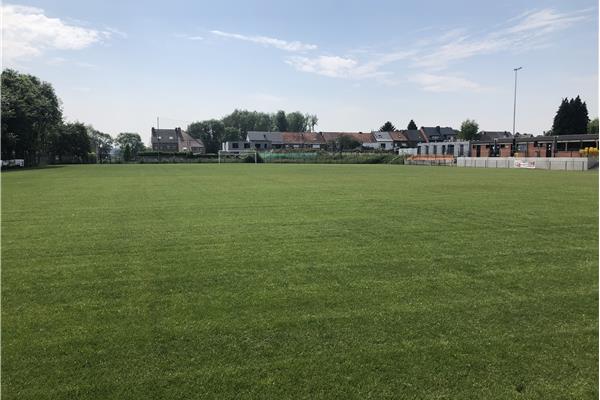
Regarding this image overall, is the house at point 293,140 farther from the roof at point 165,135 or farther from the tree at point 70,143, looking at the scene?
the tree at point 70,143

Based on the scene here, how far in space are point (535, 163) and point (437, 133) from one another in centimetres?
7967

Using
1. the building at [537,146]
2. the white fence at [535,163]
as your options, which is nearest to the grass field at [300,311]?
the white fence at [535,163]

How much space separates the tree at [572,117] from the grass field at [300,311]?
9507cm

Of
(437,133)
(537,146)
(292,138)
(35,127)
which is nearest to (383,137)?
(437,133)

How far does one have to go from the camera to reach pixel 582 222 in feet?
34.5

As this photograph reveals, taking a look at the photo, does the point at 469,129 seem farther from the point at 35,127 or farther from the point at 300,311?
the point at 300,311

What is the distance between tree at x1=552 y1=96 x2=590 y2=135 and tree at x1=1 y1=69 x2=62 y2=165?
89.9 meters

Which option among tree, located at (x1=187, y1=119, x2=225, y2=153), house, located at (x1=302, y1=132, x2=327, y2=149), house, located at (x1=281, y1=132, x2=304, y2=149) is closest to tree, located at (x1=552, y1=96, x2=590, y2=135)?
house, located at (x1=302, y1=132, x2=327, y2=149)

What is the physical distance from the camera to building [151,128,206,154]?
120438 millimetres

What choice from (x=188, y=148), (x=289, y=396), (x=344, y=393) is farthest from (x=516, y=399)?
(x=188, y=148)

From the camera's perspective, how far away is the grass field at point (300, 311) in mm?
3451

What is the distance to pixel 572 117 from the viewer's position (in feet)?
301

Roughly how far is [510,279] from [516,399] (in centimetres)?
307

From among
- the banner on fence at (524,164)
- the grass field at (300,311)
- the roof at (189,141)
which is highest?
the roof at (189,141)
